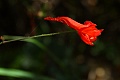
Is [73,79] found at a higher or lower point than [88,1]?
lower

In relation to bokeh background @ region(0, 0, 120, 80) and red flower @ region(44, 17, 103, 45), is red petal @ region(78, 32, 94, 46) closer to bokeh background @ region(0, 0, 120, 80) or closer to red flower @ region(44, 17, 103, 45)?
red flower @ region(44, 17, 103, 45)

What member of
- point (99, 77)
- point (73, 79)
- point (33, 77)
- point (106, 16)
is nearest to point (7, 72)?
point (33, 77)

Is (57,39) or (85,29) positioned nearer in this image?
(85,29)

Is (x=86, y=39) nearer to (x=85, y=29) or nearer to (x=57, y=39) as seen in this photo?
(x=85, y=29)

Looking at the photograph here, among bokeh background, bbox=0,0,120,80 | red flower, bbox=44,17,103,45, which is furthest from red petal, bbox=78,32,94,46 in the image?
bokeh background, bbox=0,0,120,80

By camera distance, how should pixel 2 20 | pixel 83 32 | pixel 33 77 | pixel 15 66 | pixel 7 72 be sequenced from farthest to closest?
pixel 2 20
pixel 15 66
pixel 33 77
pixel 7 72
pixel 83 32

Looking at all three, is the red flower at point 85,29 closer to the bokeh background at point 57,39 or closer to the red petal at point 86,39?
the red petal at point 86,39

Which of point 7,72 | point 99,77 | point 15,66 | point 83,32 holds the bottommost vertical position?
point 83,32

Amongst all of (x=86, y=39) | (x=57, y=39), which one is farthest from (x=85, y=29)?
(x=57, y=39)

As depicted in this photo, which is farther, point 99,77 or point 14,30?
point 99,77

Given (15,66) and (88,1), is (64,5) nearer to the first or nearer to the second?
(88,1)

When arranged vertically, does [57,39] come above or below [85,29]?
above
